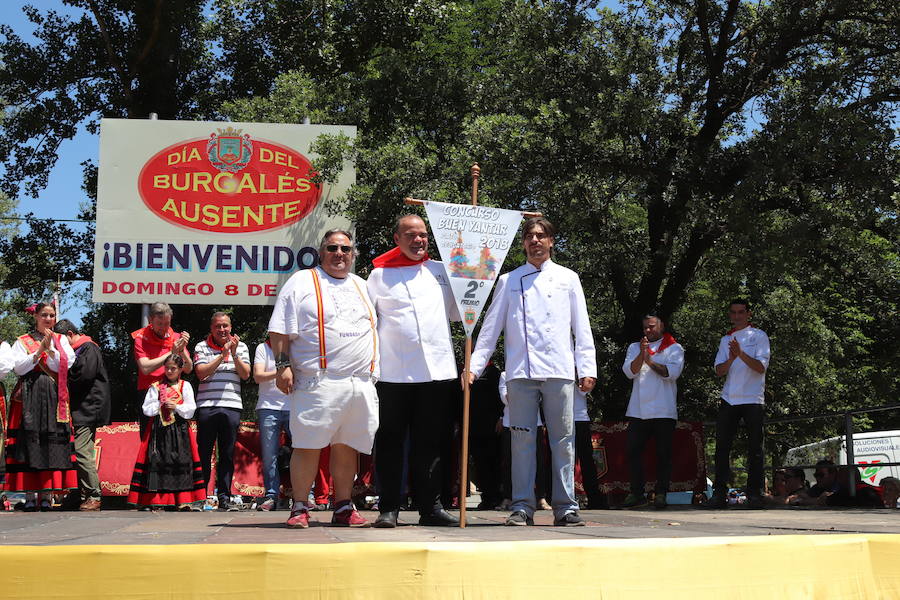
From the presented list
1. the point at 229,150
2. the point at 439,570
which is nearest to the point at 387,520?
the point at 439,570

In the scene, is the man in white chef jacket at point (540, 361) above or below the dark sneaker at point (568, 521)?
above

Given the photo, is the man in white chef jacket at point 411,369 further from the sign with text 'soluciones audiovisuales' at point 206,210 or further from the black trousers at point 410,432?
the sign with text 'soluciones audiovisuales' at point 206,210

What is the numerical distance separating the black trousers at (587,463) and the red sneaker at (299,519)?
4.89 metres

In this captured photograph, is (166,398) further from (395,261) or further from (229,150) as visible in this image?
(229,150)

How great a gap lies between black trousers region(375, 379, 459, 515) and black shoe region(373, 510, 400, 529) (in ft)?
0.09

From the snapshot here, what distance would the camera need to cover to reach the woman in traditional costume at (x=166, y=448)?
9367 millimetres

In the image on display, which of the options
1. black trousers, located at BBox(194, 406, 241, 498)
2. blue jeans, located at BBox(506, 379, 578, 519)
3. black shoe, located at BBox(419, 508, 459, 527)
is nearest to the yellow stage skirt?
blue jeans, located at BBox(506, 379, 578, 519)

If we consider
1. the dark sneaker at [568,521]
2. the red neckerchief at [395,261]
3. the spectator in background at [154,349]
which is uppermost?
the red neckerchief at [395,261]

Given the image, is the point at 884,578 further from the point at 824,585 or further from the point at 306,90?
the point at 306,90

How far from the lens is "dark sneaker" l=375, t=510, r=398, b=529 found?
6.16 meters

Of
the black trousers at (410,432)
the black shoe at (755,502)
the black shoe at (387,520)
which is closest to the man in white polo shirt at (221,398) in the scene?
the black trousers at (410,432)

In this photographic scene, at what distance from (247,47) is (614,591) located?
2057cm

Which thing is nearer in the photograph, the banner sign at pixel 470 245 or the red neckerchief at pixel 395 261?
the red neckerchief at pixel 395 261

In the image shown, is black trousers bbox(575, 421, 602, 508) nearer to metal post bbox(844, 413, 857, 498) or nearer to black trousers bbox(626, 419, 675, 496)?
black trousers bbox(626, 419, 675, 496)
